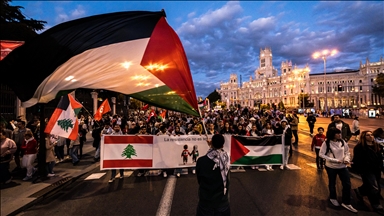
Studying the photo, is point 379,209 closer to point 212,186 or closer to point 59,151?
point 212,186

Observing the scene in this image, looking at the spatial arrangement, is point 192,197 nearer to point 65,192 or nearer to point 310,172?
point 65,192

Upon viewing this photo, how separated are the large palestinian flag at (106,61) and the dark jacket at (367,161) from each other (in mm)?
4619

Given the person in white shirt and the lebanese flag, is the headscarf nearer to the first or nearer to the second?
the person in white shirt

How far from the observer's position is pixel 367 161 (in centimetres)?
493

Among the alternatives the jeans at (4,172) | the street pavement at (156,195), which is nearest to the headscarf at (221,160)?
the street pavement at (156,195)

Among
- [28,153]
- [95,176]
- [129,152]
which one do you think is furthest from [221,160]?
[28,153]

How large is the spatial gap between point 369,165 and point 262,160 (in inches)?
155

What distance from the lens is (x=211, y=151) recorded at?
307 centimetres

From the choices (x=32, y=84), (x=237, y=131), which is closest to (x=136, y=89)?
(x=32, y=84)

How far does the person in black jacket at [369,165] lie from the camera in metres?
4.87

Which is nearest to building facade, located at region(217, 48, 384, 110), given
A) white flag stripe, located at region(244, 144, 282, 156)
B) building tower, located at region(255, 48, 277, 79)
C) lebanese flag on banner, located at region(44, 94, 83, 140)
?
building tower, located at region(255, 48, 277, 79)

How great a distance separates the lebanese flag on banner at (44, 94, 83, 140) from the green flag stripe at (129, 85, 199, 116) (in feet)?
17.0

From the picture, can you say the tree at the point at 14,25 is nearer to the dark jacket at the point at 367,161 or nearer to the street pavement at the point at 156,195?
the street pavement at the point at 156,195

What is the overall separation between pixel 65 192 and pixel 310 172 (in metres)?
8.17
